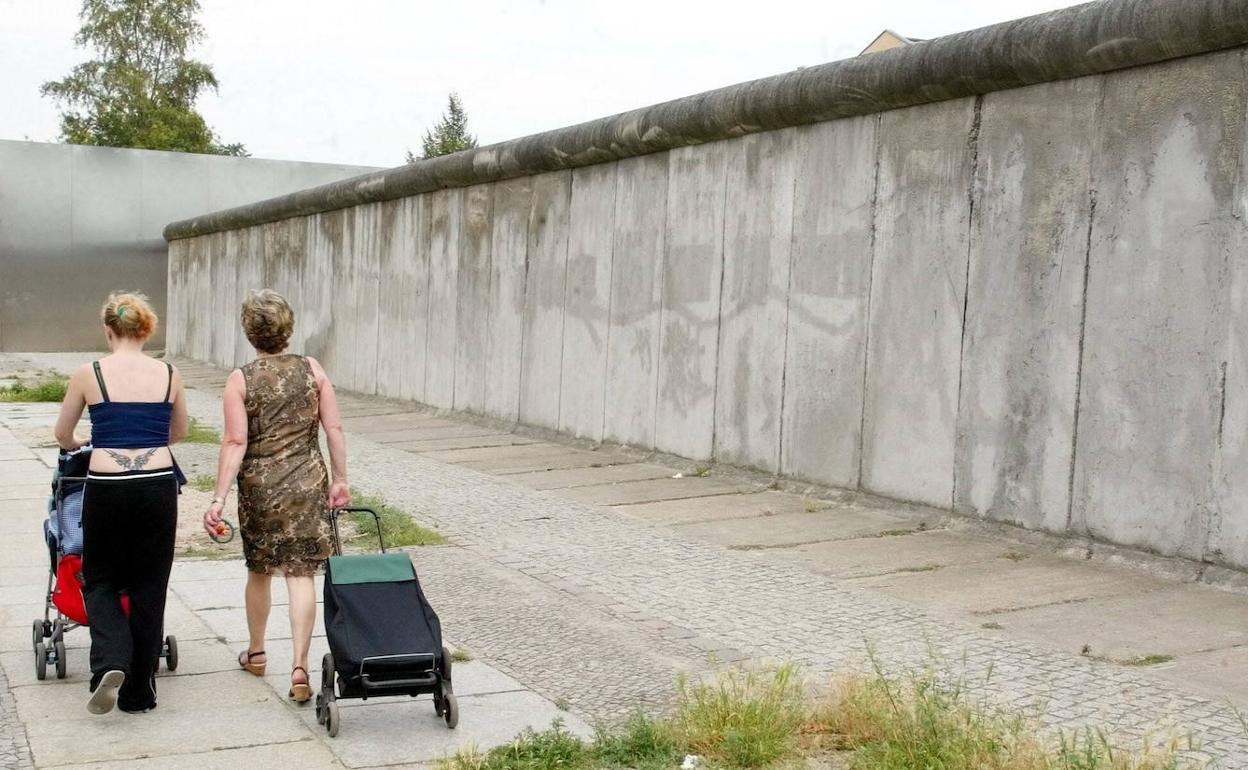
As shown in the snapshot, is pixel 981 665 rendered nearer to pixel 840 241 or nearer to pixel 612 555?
pixel 612 555

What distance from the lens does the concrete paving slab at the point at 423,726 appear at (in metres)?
4.62

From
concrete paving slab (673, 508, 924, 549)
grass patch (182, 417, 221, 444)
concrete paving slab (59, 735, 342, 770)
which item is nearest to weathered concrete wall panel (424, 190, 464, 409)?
grass patch (182, 417, 221, 444)

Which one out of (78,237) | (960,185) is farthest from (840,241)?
(78,237)

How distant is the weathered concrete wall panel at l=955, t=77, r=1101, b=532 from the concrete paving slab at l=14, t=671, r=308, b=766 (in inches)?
183

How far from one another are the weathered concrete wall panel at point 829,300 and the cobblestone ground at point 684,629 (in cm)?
155

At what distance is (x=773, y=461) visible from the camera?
10.5 metres

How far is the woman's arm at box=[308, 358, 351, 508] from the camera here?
17.8 feet

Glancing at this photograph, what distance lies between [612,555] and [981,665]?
297 centimetres

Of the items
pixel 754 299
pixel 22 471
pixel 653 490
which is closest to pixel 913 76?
pixel 754 299

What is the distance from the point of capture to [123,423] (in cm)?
513

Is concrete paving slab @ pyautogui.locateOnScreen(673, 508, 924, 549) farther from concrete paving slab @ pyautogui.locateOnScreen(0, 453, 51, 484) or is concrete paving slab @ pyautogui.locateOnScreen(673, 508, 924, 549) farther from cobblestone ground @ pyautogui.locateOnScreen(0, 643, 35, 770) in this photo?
concrete paving slab @ pyautogui.locateOnScreen(0, 453, 51, 484)

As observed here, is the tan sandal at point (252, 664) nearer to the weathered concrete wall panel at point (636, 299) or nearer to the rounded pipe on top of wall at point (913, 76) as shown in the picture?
the rounded pipe on top of wall at point (913, 76)

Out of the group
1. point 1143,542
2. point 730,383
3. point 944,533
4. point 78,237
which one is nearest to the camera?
point 1143,542

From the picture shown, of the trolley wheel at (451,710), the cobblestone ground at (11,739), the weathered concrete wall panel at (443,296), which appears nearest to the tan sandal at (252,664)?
the cobblestone ground at (11,739)
